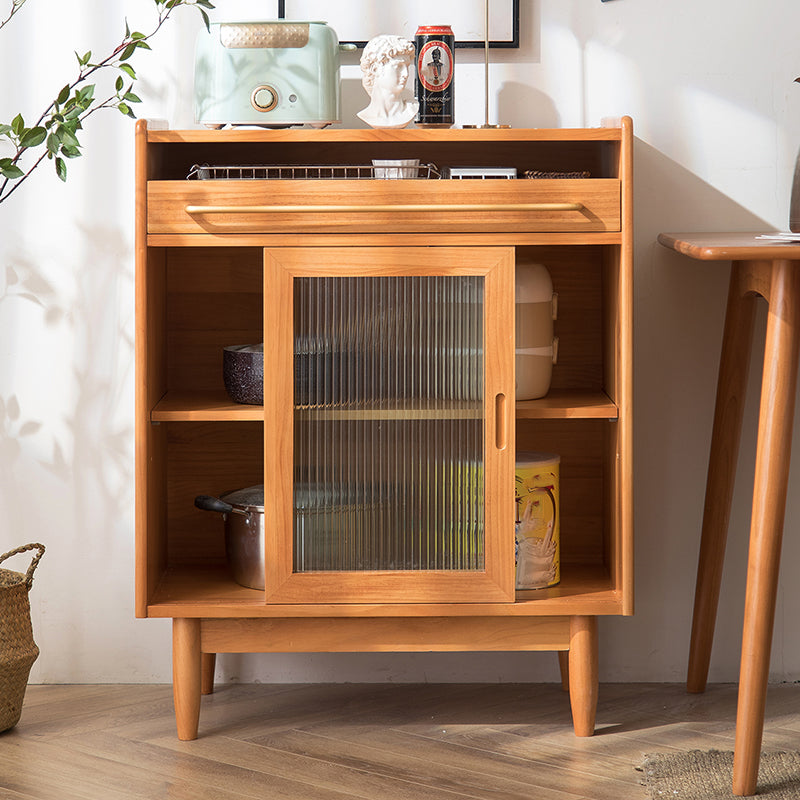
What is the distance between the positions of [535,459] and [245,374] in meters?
0.57

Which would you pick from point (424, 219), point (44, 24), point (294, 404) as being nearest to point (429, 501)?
point (294, 404)

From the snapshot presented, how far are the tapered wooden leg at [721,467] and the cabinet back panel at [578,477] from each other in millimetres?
217

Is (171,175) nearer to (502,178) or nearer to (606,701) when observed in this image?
(502,178)

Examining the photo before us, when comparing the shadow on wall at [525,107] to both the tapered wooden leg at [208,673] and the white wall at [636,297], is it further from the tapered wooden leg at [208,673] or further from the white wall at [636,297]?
the tapered wooden leg at [208,673]

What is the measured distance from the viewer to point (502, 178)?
190cm

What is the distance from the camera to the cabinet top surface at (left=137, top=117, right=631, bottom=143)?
1879 mm

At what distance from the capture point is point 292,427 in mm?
1935

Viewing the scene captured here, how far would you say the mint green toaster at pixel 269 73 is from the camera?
6.40 ft

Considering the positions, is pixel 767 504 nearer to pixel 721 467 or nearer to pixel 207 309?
pixel 721 467

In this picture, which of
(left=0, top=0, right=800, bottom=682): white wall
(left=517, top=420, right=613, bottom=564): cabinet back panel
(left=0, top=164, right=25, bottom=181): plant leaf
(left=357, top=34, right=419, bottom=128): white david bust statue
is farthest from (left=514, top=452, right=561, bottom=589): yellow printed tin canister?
(left=0, top=164, right=25, bottom=181): plant leaf

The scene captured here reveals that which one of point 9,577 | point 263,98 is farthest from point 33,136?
point 9,577

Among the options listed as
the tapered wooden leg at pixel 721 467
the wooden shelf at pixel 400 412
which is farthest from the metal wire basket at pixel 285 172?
the tapered wooden leg at pixel 721 467

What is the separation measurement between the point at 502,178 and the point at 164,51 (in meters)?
0.81

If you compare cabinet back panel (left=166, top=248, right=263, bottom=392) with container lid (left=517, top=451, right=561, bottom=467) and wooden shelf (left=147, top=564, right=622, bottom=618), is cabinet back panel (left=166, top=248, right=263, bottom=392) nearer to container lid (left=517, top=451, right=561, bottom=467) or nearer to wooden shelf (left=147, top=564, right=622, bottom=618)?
wooden shelf (left=147, top=564, right=622, bottom=618)
